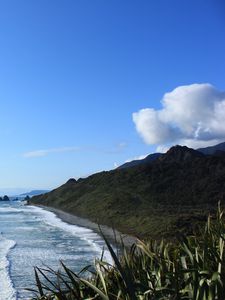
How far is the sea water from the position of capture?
20.9 m

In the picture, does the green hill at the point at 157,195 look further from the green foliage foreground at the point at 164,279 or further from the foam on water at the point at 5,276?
the green foliage foreground at the point at 164,279

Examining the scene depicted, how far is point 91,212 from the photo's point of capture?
204 feet

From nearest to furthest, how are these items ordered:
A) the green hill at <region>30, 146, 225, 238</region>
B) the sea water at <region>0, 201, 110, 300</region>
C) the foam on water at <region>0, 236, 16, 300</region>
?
the foam on water at <region>0, 236, 16, 300</region> < the sea water at <region>0, 201, 110, 300</region> < the green hill at <region>30, 146, 225, 238</region>

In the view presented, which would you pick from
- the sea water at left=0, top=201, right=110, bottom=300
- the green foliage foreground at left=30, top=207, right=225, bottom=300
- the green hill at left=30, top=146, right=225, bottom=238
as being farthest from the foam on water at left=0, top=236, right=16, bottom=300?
the green foliage foreground at left=30, top=207, right=225, bottom=300

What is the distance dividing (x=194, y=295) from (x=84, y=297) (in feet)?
6.17

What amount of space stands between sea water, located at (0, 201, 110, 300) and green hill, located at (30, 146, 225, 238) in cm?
438

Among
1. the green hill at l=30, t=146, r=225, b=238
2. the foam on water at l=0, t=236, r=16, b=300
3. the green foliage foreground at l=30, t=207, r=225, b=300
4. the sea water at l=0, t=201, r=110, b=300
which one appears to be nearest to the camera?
the green foliage foreground at l=30, t=207, r=225, b=300

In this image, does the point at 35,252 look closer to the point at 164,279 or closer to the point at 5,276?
the point at 5,276

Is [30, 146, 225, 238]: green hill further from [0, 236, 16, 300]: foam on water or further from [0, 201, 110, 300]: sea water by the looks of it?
[0, 236, 16, 300]: foam on water

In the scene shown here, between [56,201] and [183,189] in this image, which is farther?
[56,201]

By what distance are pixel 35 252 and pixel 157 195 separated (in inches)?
1375

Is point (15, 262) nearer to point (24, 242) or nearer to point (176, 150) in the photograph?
point (24, 242)

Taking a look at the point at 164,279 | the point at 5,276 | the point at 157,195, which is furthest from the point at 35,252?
the point at 157,195

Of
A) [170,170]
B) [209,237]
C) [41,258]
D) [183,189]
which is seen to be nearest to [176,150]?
[170,170]
